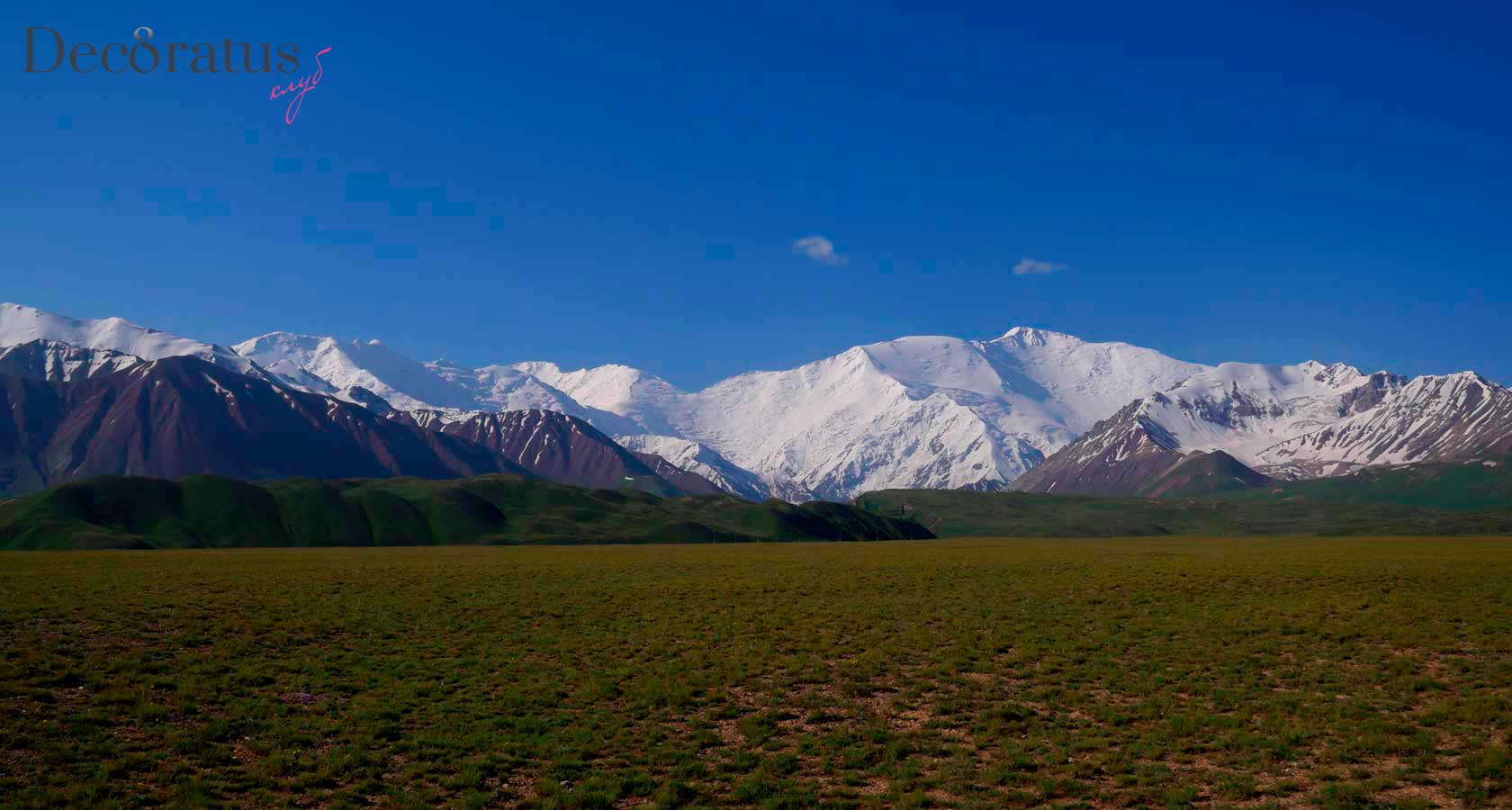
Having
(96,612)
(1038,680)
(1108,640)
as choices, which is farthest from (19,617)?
(1108,640)

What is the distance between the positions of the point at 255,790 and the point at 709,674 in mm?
15977

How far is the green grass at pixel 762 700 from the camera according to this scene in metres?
22.1

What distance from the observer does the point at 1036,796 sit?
847 inches

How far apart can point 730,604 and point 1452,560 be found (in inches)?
2723

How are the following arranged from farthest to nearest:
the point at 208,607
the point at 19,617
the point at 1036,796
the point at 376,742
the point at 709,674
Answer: the point at 208,607 < the point at 19,617 < the point at 709,674 < the point at 376,742 < the point at 1036,796

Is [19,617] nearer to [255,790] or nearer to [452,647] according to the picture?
[452,647]

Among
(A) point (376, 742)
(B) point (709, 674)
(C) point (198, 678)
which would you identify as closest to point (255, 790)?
(A) point (376, 742)

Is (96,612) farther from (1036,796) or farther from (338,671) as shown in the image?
(1036,796)

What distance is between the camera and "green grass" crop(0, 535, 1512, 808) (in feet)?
72.5

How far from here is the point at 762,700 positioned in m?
30.7

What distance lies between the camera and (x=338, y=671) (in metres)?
34.3

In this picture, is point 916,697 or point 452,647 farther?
point 452,647

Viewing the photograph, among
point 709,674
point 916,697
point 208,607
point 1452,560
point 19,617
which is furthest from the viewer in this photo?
point 1452,560

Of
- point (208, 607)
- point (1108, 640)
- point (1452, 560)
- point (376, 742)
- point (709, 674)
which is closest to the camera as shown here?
point (376, 742)
